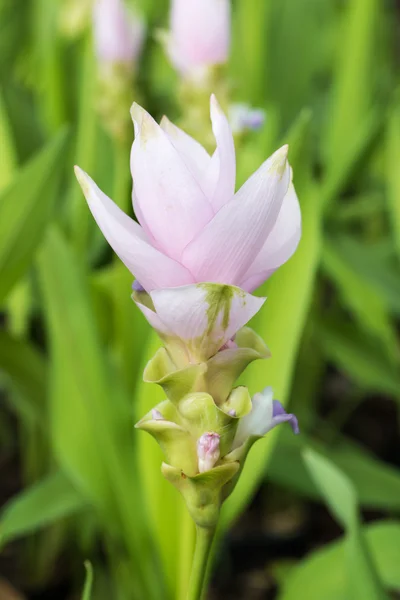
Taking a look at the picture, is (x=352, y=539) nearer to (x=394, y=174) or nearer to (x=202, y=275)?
(x=202, y=275)

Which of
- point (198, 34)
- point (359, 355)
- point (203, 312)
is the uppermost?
point (198, 34)

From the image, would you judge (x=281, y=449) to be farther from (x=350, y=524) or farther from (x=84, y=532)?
(x=350, y=524)

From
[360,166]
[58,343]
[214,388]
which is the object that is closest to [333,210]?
[360,166]

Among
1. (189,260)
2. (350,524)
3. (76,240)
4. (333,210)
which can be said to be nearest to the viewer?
(189,260)

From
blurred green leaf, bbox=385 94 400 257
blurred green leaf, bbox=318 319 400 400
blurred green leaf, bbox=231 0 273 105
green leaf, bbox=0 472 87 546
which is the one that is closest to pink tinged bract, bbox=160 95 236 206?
green leaf, bbox=0 472 87 546

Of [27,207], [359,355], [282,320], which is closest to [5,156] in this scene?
[27,207]

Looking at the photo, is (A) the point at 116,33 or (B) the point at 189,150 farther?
(A) the point at 116,33
